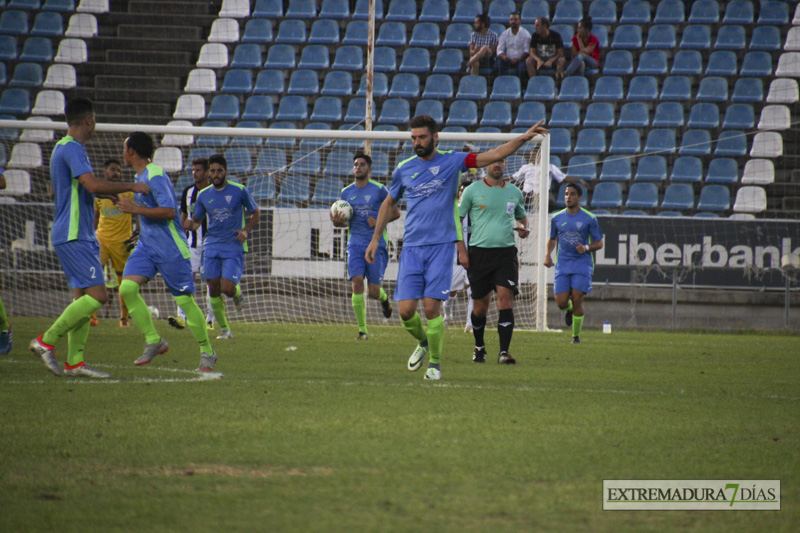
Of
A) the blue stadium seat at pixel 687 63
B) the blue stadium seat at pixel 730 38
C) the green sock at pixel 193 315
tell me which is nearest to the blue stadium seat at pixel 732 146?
the blue stadium seat at pixel 687 63

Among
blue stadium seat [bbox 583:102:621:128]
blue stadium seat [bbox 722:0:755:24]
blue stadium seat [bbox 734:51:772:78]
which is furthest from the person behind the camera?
blue stadium seat [bbox 722:0:755:24]

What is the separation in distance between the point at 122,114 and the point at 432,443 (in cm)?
1771

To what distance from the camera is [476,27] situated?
19.7 m

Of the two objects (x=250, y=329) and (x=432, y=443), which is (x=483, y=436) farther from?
(x=250, y=329)

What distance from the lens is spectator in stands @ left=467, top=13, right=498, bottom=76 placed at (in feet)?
64.4

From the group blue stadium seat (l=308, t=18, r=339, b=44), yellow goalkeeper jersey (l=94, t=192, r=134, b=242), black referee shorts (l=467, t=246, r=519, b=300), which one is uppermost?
blue stadium seat (l=308, t=18, r=339, b=44)

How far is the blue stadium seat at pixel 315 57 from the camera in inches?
802

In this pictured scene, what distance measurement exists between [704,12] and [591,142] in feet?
17.1

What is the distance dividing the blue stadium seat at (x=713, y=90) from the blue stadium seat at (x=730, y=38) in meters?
1.21

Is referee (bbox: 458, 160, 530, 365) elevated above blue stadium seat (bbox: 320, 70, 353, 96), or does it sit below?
below

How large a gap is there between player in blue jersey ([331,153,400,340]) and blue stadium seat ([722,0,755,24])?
42.8 feet

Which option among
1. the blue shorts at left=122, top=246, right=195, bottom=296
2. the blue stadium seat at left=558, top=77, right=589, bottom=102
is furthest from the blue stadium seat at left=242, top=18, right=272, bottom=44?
the blue shorts at left=122, top=246, right=195, bottom=296

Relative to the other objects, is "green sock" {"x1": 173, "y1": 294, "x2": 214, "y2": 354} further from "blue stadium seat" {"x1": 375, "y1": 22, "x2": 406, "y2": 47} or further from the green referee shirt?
"blue stadium seat" {"x1": 375, "y1": 22, "x2": 406, "y2": 47}

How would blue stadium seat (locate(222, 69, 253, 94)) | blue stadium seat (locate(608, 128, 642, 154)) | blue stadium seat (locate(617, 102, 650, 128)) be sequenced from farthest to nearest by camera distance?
blue stadium seat (locate(222, 69, 253, 94)) < blue stadium seat (locate(617, 102, 650, 128)) < blue stadium seat (locate(608, 128, 642, 154))
